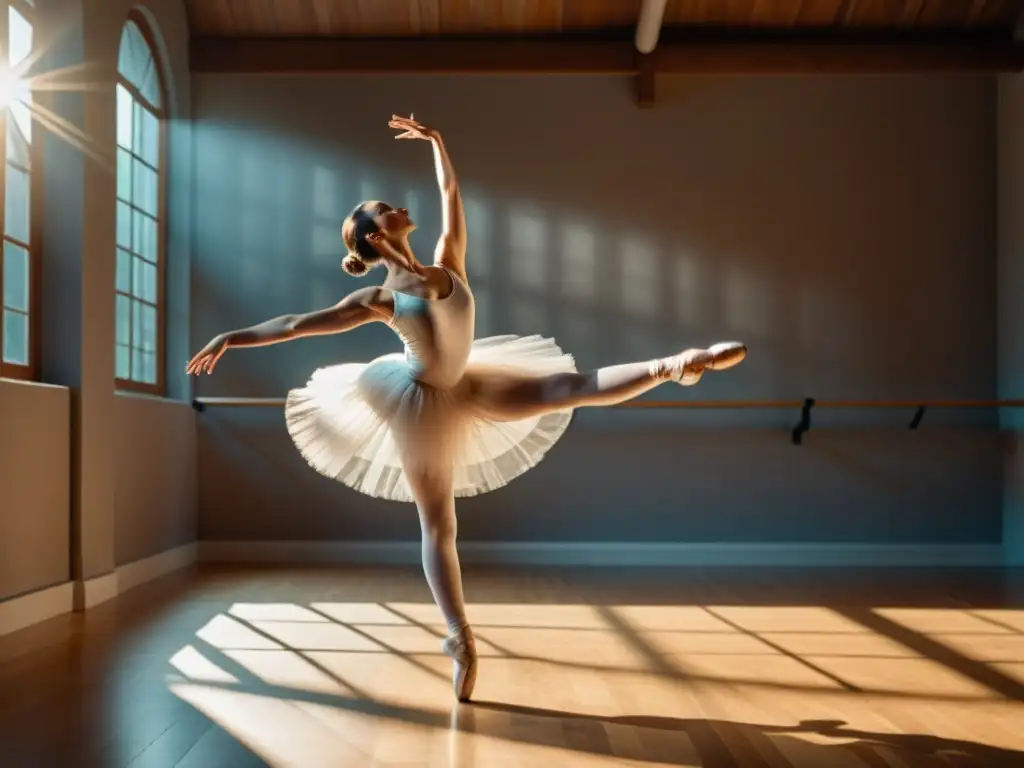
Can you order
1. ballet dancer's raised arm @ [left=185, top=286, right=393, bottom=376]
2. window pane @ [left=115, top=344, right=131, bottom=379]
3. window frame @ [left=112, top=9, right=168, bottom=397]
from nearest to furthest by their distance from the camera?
ballet dancer's raised arm @ [left=185, top=286, right=393, bottom=376] < window pane @ [left=115, top=344, right=131, bottom=379] < window frame @ [left=112, top=9, right=168, bottom=397]

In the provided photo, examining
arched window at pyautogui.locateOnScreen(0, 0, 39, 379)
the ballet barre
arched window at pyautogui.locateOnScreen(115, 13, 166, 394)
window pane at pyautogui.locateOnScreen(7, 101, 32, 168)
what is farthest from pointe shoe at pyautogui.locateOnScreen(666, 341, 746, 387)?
arched window at pyautogui.locateOnScreen(115, 13, 166, 394)

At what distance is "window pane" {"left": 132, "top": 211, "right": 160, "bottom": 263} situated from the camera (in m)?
5.73

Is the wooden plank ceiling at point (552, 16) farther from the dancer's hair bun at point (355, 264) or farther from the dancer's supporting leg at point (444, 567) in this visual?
the dancer's supporting leg at point (444, 567)

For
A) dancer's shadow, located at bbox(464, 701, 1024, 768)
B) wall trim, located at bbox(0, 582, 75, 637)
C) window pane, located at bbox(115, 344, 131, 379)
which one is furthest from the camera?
window pane, located at bbox(115, 344, 131, 379)

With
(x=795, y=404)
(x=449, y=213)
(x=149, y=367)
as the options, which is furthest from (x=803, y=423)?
(x=449, y=213)

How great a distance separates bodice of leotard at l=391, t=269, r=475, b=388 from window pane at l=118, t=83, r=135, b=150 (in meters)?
3.27

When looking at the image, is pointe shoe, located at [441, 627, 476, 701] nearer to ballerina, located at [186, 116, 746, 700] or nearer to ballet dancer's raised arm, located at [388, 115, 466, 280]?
ballerina, located at [186, 116, 746, 700]

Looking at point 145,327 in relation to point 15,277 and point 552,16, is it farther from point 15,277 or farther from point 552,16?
point 552,16

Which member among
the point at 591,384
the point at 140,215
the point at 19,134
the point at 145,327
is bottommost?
the point at 591,384

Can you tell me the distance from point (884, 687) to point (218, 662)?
1908mm

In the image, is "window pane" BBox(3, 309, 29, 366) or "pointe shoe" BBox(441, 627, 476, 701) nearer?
"pointe shoe" BBox(441, 627, 476, 701)

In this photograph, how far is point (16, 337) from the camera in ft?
14.2

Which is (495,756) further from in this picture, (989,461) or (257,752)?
(989,461)

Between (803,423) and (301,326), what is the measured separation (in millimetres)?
4088
